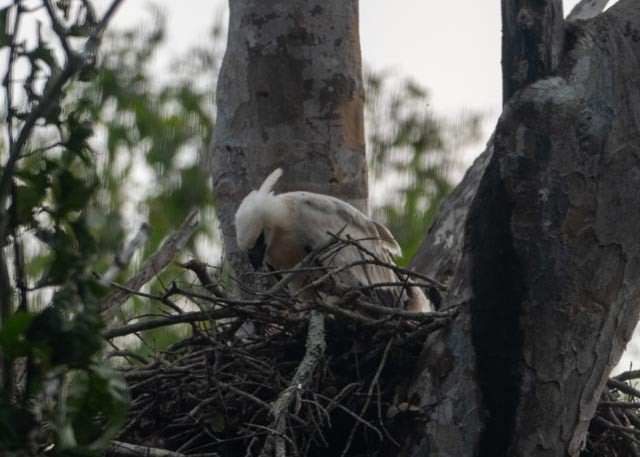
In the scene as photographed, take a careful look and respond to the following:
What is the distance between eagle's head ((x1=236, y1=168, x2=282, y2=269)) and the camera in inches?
212

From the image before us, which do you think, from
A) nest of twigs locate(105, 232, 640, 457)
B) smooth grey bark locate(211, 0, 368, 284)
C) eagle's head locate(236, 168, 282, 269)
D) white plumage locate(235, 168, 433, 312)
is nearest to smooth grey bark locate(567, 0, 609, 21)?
smooth grey bark locate(211, 0, 368, 284)

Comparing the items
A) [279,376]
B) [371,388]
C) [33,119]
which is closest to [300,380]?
[371,388]

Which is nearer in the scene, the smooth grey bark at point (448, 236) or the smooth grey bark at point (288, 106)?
the smooth grey bark at point (288, 106)

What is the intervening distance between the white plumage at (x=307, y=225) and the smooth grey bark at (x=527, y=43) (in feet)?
5.33

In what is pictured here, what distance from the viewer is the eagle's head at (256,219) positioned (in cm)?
539

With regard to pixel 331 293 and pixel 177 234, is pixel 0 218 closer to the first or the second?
pixel 331 293

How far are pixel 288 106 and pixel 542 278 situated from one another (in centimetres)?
221

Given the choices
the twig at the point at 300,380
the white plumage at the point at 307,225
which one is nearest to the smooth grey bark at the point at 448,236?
the white plumage at the point at 307,225

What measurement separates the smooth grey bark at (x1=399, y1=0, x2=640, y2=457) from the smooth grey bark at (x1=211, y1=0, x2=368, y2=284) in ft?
6.22

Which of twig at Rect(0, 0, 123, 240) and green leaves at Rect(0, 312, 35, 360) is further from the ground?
twig at Rect(0, 0, 123, 240)

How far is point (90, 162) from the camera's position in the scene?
66.4 inches

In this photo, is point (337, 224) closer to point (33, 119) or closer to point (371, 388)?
point (371, 388)

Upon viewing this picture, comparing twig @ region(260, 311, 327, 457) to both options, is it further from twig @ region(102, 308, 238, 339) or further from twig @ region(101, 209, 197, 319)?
twig @ region(101, 209, 197, 319)

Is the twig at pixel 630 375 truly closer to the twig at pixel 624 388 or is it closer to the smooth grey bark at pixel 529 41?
the twig at pixel 624 388
